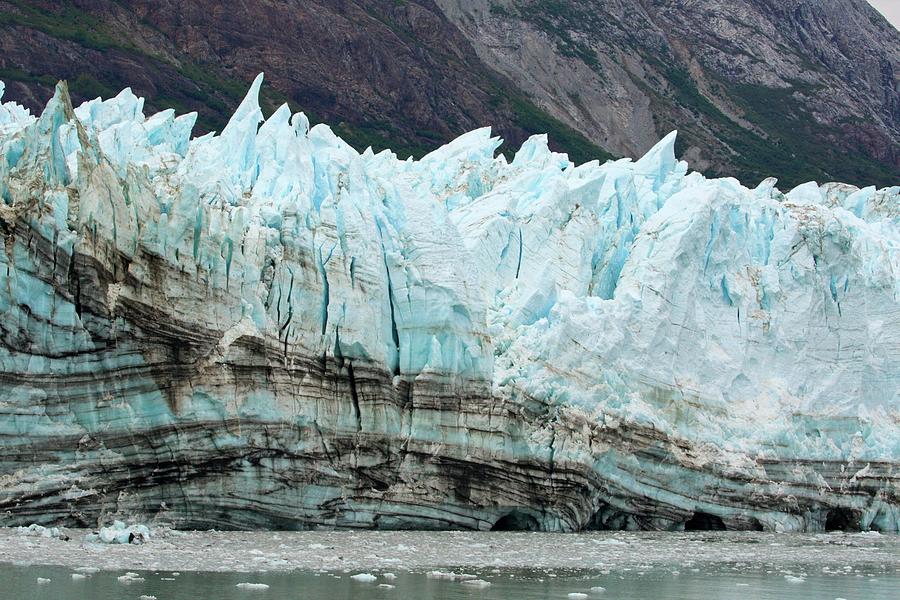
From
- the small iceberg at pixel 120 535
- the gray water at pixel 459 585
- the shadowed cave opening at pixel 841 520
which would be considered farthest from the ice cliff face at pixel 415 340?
the gray water at pixel 459 585

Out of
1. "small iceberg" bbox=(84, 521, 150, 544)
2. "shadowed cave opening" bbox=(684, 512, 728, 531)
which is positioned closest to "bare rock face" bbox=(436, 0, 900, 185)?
"shadowed cave opening" bbox=(684, 512, 728, 531)

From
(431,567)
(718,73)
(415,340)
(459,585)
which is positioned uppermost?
(718,73)

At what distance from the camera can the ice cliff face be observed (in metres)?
18.4

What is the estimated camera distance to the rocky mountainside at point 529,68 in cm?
6431

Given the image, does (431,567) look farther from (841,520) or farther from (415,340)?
(841,520)

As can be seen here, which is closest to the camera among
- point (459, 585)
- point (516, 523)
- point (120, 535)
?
point (459, 585)

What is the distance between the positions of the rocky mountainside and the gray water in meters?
44.6

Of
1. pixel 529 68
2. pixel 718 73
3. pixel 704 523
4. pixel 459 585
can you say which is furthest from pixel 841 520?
pixel 718 73

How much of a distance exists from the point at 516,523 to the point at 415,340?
341 cm

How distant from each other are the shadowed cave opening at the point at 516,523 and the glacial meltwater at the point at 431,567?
74 centimetres

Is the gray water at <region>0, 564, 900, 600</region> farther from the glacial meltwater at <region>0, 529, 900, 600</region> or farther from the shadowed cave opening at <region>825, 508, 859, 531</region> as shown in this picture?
the shadowed cave opening at <region>825, 508, 859, 531</region>

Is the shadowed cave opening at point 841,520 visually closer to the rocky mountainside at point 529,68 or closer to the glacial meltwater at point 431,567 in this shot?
the glacial meltwater at point 431,567

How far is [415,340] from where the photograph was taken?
69.1 ft

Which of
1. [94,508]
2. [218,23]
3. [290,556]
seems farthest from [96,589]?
[218,23]
